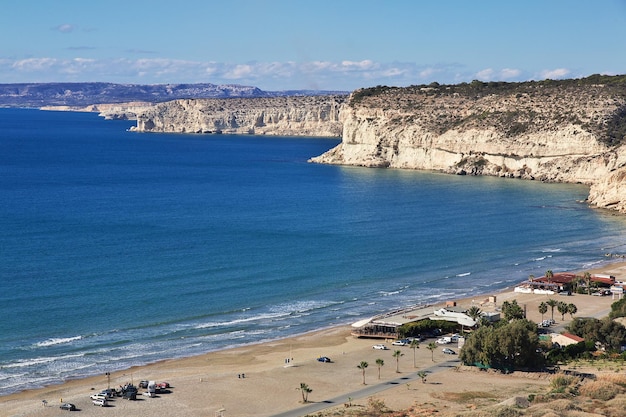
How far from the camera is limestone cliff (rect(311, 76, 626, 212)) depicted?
129 meters

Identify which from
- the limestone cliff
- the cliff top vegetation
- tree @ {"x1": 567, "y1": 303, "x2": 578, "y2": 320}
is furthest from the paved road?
the cliff top vegetation

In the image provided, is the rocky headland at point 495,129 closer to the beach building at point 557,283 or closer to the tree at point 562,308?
the beach building at point 557,283

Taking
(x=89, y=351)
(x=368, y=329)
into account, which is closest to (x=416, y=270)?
(x=368, y=329)

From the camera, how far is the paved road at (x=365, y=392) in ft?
126

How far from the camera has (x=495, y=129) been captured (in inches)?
5408

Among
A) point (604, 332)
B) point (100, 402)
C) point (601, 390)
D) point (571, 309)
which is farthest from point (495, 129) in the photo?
point (100, 402)

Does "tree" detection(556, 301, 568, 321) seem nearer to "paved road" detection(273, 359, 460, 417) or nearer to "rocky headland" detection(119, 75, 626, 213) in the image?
"paved road" detection(273, 359, 460, 417)

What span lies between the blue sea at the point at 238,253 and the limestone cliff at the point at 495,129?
20.6ft

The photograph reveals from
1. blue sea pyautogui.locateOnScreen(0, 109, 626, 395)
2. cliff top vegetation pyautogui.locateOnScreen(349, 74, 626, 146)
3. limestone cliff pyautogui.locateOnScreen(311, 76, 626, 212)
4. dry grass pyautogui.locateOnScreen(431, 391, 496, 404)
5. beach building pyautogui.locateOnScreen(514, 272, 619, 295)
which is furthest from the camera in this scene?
cliff top vegetation pyautogui.locateOnScreen(349, 74, 626, 146)

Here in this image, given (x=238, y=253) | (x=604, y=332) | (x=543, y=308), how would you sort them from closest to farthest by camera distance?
(x=604, y=332), (x=543, y=308), (x=238, y=253)

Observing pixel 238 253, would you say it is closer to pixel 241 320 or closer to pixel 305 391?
pixel 241 320

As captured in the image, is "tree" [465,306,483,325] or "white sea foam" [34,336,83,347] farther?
"tree" [465,306,483,325]

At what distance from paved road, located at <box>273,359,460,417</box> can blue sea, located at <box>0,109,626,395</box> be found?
32.3ft

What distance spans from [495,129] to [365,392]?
332ft
